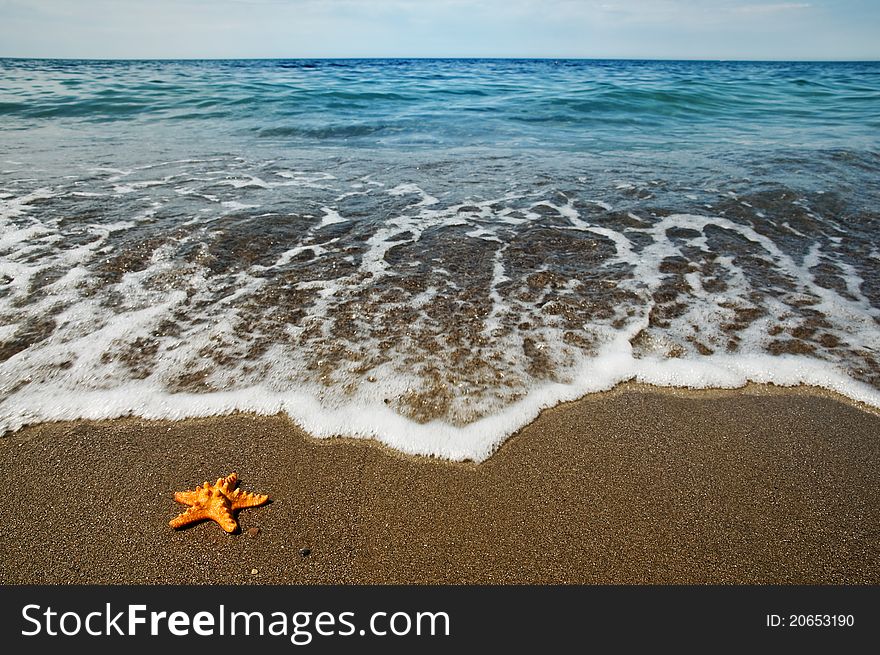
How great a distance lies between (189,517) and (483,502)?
4.03ft

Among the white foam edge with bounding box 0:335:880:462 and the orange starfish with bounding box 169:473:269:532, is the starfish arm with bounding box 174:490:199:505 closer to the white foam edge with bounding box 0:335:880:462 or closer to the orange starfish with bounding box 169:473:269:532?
the orange starfish with bounding box 169:473:269:532

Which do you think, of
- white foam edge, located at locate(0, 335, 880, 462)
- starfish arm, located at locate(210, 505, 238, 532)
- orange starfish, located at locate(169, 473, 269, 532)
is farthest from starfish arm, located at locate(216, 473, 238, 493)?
white foam edge, located at locate(0, 335, 880, 462)

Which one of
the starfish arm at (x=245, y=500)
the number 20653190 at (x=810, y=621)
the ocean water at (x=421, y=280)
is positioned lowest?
the number 20653190 at (x=810, y=621)

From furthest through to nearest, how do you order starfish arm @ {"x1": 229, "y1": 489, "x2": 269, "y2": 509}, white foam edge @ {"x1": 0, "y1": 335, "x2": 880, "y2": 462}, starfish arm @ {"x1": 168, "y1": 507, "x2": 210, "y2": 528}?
white foam edge @ {"x1": 0, "y1": 335, "x2": 880, "y2": 462}
starfish arm @ {"x1": 229, "y1": 489, "x2": 269, "y2": 509}
starfish arm @ {"x1": 168, "y1": 507, "x2": 210, "y2": 528}

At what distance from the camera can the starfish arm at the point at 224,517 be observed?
2.10 metres

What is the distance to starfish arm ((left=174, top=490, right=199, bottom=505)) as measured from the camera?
2.21 meters

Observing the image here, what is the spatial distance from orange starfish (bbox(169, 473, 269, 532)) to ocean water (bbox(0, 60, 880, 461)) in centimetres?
57

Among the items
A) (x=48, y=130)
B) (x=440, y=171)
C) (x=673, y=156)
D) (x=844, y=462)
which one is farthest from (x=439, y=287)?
(x=48, y=130)

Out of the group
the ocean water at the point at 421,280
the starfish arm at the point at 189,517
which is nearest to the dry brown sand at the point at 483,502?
the starfish arm at the point at 189,517

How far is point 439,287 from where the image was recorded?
427 cm

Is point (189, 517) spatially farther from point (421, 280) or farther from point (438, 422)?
point (421, 280)

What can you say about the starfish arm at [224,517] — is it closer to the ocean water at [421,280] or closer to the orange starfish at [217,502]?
the orange starfish at [217,502]

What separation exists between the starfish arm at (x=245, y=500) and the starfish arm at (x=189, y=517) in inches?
4.7

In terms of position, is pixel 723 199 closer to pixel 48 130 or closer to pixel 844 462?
pixel 844 462
